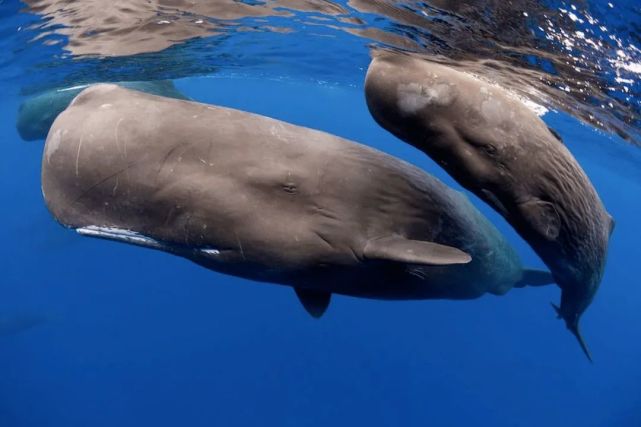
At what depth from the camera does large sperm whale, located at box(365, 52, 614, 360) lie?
443cm

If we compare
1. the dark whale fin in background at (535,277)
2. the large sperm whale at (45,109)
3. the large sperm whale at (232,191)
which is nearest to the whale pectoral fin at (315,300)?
the large sperm whale at (232,191)

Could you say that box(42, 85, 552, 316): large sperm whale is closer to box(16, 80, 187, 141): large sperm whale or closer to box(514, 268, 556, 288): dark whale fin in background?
box(514, 268, 556, 288): dark whale fin in background

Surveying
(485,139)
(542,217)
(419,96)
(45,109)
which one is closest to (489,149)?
(485,139)

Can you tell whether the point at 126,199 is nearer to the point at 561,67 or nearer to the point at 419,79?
the point at 419,79

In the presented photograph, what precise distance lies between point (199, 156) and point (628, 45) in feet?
23.7

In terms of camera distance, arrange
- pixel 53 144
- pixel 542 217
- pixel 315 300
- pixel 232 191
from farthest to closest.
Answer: pixel 315 300 < pixel 542 217 < pixel 53 144 < pixel 232 191

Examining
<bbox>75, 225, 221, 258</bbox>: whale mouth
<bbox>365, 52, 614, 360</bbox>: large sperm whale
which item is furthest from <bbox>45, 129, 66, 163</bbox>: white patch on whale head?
<bbox>365, 52, 614, 360</bbox>: large sperm whale

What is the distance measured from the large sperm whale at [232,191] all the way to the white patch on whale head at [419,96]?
0.83 meters

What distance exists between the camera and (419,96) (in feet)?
14.4

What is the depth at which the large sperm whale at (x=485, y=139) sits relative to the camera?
14.5 feet

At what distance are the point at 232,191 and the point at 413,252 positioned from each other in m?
1.63

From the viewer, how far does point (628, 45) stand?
26.7 ft

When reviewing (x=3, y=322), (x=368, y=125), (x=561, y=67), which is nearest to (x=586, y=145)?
(x=561, y=67)

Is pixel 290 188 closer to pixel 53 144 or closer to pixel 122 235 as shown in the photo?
pixel 122 235
